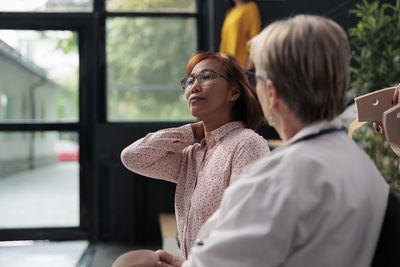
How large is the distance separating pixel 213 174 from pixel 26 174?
3604mm

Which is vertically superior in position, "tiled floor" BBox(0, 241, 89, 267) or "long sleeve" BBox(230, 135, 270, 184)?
"long sleeve" BBox(230, 135, 270, 184)

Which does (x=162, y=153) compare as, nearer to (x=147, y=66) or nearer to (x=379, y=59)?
(x=379, y=59)

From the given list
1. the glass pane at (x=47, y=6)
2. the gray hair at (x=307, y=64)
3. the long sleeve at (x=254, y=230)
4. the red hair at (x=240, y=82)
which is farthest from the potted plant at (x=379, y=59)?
the glass pane at (x=47, y=6)

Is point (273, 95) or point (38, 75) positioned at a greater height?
point (38, 75)

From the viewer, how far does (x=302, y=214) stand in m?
0.82

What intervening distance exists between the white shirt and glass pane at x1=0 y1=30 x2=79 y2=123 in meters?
4.12

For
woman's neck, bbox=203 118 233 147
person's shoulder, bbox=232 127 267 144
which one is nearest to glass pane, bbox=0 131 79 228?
woman's neck, bbox=203 118 233 147

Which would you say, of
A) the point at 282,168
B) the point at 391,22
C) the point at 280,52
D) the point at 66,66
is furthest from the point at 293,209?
the point at 66,66

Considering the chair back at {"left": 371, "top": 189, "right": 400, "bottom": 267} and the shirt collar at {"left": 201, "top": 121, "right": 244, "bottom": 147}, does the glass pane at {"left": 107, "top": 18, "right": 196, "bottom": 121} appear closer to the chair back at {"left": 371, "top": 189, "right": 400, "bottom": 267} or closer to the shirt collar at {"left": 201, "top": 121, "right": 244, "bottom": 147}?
the shirt collar at {"left": 201, "top": 121, "right": 244, "bottom": 147}

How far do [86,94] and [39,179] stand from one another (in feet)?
3.14

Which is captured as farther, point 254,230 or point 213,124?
point 213,124

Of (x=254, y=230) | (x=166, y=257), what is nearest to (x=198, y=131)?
(x=166, y=257)

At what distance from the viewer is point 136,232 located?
183 inches

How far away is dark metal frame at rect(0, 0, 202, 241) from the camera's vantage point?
4.67m
